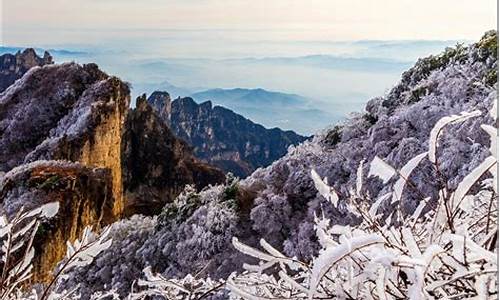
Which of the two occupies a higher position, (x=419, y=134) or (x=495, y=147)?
(x=495, y=147)

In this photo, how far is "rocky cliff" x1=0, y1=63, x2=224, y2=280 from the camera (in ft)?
14.2

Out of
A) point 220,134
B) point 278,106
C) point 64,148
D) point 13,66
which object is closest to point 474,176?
point 278,106

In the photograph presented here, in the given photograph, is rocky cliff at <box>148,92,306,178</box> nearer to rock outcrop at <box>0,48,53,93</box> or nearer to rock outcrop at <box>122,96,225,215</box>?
rock outcrop at <box>122,96,225,215</box>

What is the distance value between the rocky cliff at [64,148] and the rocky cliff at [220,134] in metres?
1.14

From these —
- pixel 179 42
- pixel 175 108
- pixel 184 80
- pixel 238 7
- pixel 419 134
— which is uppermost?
pixel 238 7

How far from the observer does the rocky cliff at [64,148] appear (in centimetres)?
432

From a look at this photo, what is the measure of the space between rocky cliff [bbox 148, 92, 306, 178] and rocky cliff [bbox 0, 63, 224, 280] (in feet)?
3.73

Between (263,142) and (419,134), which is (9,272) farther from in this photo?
(263,142)

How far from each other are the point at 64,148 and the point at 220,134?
3.99 meters

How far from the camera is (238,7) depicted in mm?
1363

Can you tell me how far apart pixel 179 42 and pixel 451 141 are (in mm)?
1987

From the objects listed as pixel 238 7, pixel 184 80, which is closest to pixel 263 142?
pixel 184 80

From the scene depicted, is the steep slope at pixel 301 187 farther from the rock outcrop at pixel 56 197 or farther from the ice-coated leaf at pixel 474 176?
the ice-coated leaf at pixel 474 176

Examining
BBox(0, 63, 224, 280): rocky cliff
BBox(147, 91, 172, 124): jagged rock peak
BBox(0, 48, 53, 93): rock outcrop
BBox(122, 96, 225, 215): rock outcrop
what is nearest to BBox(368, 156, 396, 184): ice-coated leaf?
BBox(0, 63, 224, 280): rocky cliff
